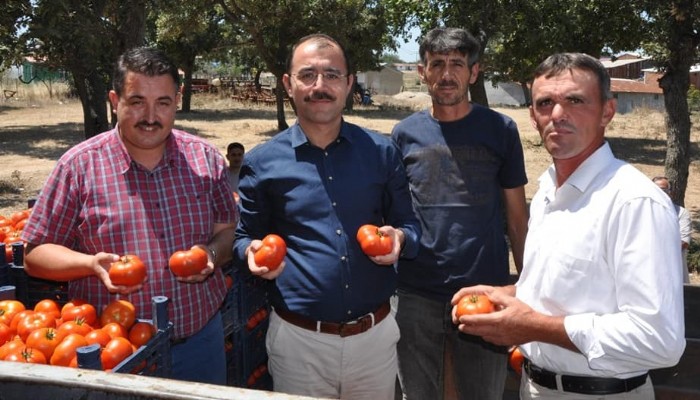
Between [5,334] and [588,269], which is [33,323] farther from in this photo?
[588,269]

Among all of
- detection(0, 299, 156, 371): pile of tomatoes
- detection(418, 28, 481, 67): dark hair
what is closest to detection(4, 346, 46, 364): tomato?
detection(0, 299, 156, 371): pile of tomatoes

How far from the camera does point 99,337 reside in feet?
8.50

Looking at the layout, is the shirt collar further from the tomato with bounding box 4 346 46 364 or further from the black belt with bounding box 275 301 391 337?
the tomato with bounding box 4 346 46 364

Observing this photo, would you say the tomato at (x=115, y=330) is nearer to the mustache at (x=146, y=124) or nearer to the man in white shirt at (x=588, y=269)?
the mustache at (x=146, y=124)

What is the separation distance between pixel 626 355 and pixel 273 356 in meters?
1.77

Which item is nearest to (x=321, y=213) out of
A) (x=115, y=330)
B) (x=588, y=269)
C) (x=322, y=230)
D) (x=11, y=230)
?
(x=322, y=230)

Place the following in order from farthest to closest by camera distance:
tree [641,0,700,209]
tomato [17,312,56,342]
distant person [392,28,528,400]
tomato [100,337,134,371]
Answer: tree [641,0,700,209] < distant person [392,28,528,400] < tomato [17,312,56,342] < tomato [100,337,134,371]

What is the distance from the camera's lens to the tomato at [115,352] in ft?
8.06

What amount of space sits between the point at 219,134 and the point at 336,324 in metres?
24.7

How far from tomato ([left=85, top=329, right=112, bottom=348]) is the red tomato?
0.69ft

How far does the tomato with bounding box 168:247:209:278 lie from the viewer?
294 cm

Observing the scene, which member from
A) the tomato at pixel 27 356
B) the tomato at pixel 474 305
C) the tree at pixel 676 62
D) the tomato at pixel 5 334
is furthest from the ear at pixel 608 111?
the tree at pixel 676 62

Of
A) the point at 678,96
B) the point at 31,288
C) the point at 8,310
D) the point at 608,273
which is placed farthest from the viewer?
the point at 678,96

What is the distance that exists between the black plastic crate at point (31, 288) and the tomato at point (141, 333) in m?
0.92
